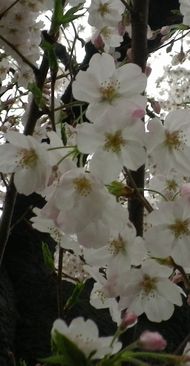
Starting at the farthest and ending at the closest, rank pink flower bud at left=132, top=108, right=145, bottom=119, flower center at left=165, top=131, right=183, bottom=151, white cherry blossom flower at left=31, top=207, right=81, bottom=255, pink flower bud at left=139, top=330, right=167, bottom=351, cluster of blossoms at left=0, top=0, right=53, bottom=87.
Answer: cluster of blossoms at left=0, top=0, right=53, bottom=87 < white cherry blossom flower at left=31, top=207, right=81, bottom=255 < flower center at left=165, top=131, right=183, bottom=151 < pink flower bud at left=132, top=108, right=145, bottom=119 < pink flower bud at left=139, top=330, right=167, bottom=351

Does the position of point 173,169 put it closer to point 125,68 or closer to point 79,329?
point 125,68

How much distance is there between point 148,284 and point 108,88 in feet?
1.24

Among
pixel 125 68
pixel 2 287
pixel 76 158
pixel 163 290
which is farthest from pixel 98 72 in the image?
pixel 2 287

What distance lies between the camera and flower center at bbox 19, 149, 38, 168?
3.25 ft

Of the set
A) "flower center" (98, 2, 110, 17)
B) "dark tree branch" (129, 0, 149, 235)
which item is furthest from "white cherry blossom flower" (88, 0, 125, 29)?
"dark tree branch" (129, 0, 149, 235)

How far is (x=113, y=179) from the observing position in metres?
0.92

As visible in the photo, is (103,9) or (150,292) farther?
(103,9)

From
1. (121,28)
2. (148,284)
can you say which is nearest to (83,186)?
(148,284)

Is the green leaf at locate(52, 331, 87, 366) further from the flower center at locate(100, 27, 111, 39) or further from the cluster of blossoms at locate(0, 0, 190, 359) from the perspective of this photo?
the flower center at locate(100, 27, 111, 39)

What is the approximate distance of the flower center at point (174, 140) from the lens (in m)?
1.01

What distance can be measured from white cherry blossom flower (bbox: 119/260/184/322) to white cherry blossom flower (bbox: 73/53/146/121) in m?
0.29

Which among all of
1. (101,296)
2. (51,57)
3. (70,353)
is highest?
(51,57)

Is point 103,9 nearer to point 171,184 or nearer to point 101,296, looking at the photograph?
point 171,184

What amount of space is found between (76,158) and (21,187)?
117 mm
